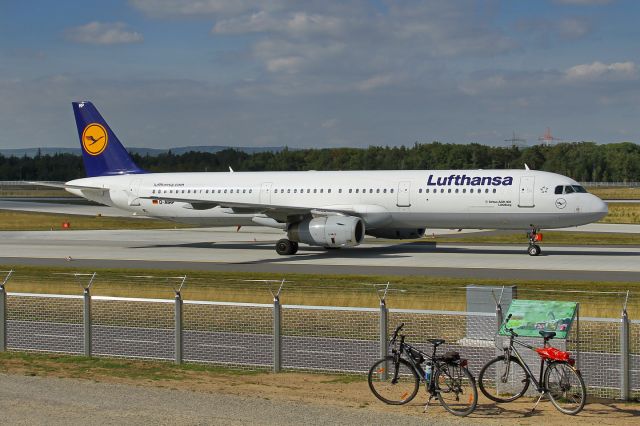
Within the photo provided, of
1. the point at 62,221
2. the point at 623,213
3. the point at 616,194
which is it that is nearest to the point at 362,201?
the point at 62,221

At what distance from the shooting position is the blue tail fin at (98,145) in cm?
5462

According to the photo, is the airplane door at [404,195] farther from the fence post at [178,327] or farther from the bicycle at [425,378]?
the bicycle at [425,378]

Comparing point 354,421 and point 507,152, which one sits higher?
point 507,152

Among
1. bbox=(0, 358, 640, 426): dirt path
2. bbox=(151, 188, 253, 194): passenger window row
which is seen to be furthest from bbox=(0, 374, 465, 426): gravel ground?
bbox=(151, 188, 253, 194): passenger window row

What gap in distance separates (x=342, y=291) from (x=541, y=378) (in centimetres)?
892

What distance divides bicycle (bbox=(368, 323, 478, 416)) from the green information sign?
1382mm

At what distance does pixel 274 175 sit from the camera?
164 ft

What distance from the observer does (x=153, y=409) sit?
1418 cm

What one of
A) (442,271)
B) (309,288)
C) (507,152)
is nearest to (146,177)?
(442,271)

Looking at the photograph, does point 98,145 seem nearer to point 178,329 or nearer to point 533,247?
point 533,247

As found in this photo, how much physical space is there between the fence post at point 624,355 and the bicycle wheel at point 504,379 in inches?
67.9

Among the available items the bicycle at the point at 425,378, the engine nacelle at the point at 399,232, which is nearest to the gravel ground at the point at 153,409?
the bicycle at the point at 425,378

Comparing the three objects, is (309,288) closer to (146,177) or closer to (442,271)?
(442,271)

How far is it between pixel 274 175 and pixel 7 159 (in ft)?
482
